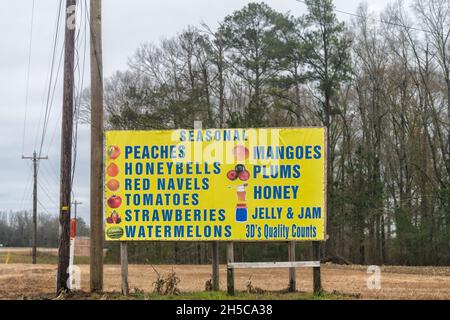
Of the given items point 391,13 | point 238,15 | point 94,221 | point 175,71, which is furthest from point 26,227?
point 94,221

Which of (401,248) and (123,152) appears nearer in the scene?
(123,152)

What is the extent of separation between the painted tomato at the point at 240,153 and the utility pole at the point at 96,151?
3.15m

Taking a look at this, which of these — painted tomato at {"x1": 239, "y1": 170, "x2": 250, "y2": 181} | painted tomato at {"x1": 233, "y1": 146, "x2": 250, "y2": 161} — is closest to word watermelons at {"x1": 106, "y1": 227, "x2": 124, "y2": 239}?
painted tomato at {"x1": 239, "y1": 170, "x2": 250, "y2": 181}

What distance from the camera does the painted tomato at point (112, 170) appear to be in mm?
14227

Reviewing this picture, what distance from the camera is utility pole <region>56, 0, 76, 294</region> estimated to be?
14219 mm

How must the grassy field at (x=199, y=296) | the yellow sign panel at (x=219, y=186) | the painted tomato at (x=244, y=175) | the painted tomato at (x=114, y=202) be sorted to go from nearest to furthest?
the grassy field at (x=199, y=296) → the yellow sign panel at (x=219, y=186) → the painted tomato at (x=244, y=175) → the painted tomato at (x=114, y=202)

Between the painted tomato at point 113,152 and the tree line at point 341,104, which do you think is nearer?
the painted tomato at point 113,152

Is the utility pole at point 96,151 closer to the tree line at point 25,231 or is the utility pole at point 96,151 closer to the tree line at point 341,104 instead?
the tree line at point 341,104

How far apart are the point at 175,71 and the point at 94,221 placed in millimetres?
40473

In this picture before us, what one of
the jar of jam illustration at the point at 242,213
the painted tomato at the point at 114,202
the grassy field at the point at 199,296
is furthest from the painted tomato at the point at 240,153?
the grassy field at the point at 199,296

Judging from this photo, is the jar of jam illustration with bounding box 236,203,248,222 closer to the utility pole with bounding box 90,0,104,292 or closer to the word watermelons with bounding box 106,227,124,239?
the word watermelons with bounding box 106,227,124,239
